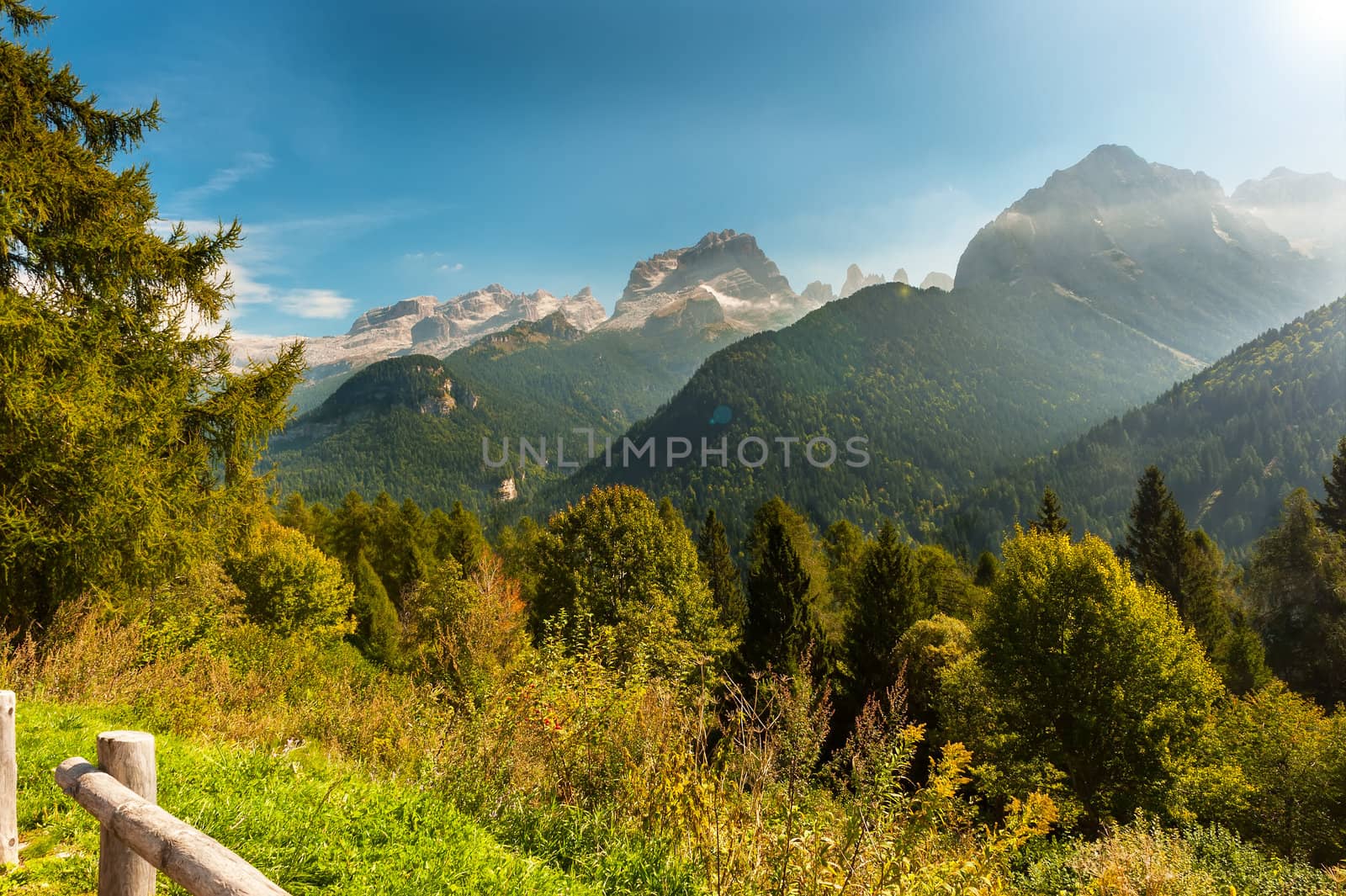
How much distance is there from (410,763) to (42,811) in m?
3.13

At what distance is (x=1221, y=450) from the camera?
128 m

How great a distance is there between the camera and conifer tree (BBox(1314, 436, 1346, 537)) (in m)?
29.2

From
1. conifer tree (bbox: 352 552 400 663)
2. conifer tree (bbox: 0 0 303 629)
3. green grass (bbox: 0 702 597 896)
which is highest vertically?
conifer tree (bbox: 0 0 303 629)

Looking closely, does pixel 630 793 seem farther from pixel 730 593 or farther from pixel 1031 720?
pixel 730 593

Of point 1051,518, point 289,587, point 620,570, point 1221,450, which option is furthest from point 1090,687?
point 1221,450

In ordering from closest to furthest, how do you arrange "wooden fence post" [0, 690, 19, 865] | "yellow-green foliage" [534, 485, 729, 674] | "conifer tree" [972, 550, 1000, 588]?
"wooden fence post" [0, 690, 19, 865] < "yellow-green foliage" [534, 485, 729, 674] < "conifer tree" [972, 550, 1000, 588]

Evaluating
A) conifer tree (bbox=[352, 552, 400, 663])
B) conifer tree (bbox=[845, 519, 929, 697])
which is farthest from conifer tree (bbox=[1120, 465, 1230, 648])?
conifer tree (bbox=[352, 552, 400, 663])

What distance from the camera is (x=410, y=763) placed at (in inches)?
272

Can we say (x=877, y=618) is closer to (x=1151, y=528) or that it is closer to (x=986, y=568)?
(x=1151, y=528)

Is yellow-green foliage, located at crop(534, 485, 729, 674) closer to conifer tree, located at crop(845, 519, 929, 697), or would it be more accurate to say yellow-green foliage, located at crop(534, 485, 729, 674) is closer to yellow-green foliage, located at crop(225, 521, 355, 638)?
conifer tree, located at crop(845, 519, 929, 697)

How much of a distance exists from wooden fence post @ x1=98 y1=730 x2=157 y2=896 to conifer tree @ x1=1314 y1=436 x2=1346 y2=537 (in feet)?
143

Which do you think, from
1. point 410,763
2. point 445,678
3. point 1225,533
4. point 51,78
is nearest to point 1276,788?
point 410,763

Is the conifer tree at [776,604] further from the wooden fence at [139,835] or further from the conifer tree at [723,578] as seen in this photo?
the wooden fence at [139,835]

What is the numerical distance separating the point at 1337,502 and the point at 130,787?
45.3 meters
